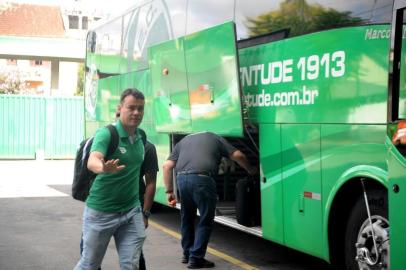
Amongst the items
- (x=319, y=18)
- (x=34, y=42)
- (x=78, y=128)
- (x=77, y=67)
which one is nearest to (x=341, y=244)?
(x=319, y=18)

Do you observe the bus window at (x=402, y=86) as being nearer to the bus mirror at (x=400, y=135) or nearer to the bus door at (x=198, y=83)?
the bus mirror at (x=400, y=135)

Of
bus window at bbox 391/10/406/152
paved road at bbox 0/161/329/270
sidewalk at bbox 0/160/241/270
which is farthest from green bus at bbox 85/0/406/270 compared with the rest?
sidewalk at bbox 0/160/241/270

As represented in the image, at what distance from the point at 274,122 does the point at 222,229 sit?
3631mm

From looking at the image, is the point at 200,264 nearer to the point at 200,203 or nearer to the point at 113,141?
the point at 200,203

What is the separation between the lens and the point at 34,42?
85.3 feet

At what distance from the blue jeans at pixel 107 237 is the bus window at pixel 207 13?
350 cm

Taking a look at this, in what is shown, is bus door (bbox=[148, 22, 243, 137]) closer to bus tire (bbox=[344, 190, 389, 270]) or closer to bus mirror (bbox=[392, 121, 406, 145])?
bus tire (bbox=[344, 190, 389, 270])

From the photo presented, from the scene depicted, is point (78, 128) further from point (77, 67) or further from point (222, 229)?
point (77, 67)

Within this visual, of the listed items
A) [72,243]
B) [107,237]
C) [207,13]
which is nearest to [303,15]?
[207,13]

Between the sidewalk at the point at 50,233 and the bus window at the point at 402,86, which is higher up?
the bus window at the point at 402,86

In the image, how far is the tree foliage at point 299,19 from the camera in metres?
5.67

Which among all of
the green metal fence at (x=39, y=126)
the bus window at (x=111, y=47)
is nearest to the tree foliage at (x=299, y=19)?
the bus window at (x=111, y=47)

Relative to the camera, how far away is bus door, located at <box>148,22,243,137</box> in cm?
718

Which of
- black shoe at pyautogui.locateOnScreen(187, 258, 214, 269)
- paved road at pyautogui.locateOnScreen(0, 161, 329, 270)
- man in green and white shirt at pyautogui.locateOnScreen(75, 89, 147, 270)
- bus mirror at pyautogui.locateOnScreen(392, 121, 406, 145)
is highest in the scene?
bus mirror at pyautogui.locateOnScreen(392, 121, 406, 145)
